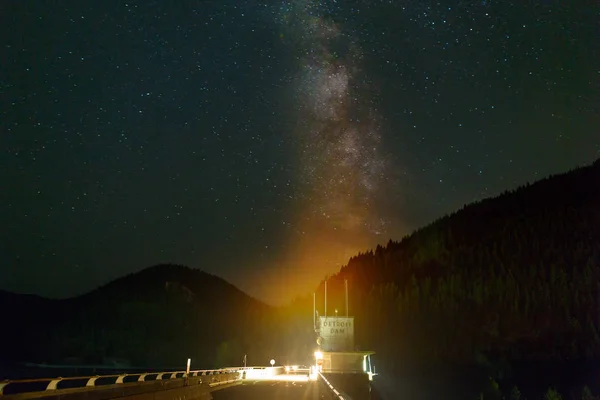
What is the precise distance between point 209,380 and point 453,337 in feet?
517

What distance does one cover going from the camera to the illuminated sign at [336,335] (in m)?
69.1

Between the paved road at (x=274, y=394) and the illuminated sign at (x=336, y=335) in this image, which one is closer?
the paved road at (x=274, y=394)

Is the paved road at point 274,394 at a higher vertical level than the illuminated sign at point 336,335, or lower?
lower

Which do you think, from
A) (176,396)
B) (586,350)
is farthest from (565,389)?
(176,396)

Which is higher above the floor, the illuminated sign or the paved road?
the illuminated sign

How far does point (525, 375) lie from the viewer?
19338cm

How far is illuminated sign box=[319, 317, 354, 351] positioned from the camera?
6906 centimetres

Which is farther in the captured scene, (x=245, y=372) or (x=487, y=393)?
(x=487, y=393)

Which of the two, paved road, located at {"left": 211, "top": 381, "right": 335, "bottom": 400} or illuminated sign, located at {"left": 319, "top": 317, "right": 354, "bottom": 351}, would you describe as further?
illuminated sign, located at {"left": 319, "top": 317, "right": 354, "bottom": 351}

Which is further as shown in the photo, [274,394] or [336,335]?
[336,335]

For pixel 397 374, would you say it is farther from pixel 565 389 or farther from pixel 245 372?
pixel 245 372

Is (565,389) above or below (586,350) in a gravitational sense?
below

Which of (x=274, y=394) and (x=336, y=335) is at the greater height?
(x=336, y=335)

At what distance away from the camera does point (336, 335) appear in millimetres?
69188
